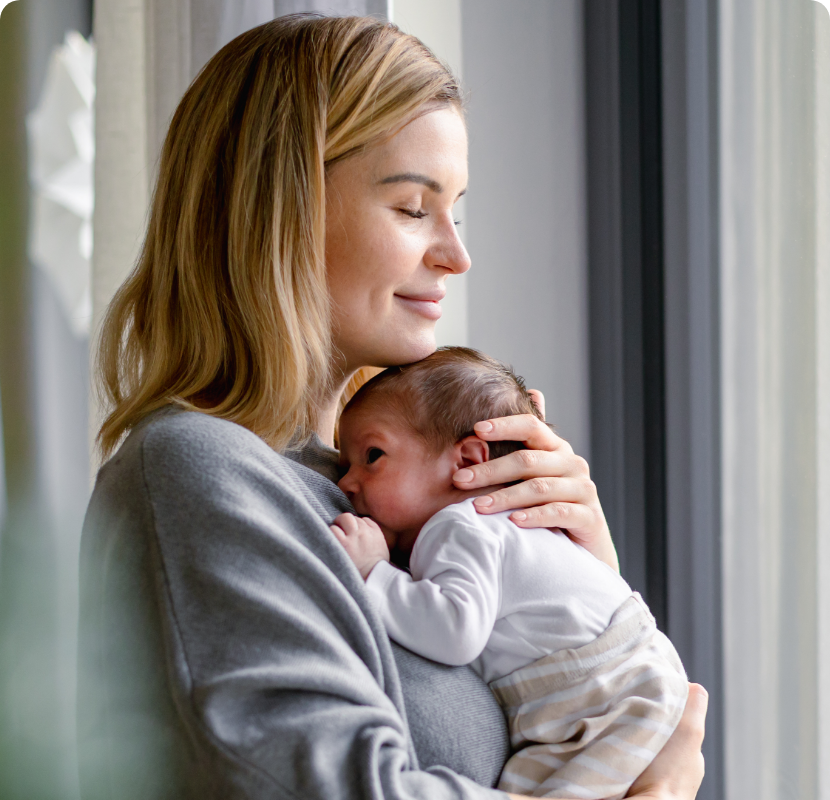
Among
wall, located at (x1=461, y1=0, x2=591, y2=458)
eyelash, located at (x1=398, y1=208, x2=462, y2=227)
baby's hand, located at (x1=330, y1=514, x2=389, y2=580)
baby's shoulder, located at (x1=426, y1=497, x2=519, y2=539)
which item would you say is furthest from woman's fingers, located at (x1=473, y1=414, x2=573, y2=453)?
wall, located at (x1=461, y1=0, x2=591, y2=458)

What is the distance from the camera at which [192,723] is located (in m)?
0.70

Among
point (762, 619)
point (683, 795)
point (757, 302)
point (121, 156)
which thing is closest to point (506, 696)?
point (683, 795)

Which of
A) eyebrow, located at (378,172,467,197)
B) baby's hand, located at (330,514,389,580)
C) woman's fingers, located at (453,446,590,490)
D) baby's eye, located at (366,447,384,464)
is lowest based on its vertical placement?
baby's hand, located at (330,514,389,580)

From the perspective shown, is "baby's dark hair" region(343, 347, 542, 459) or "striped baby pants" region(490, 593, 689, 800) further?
"baby's dark hair" region(343, 347, 542, 459)

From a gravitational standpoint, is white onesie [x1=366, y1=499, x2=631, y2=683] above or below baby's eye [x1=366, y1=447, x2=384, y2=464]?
below

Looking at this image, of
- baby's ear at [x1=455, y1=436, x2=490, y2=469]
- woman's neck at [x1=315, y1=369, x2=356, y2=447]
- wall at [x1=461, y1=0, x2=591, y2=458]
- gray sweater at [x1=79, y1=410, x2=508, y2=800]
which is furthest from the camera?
wall at [x1=461, y1=0, x2=591, y2=458]

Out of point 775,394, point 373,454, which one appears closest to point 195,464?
point 373,454

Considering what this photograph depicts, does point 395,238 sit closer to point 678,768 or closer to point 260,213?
point 260,213

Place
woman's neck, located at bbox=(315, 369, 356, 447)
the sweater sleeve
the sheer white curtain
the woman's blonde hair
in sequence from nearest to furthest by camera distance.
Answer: the sweater sleeve < the woman's blonde hair < woman's neck, located at bbox=(315, 369, 356, 447) < the sheer white curtain

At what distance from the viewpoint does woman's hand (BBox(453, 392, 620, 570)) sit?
1.06 metres

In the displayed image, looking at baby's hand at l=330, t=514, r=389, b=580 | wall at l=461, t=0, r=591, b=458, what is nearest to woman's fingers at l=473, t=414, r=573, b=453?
baby's hand at l=330, t=514, r=389, b=580

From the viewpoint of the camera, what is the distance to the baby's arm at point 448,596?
2.93ft

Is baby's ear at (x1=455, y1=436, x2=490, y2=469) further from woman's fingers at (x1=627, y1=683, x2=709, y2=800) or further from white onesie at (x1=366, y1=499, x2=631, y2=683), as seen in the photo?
woman's fingers at (x1=627, y1=683, x2=709, y2=800)

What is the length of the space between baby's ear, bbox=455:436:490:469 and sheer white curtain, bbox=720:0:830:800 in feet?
2.34
